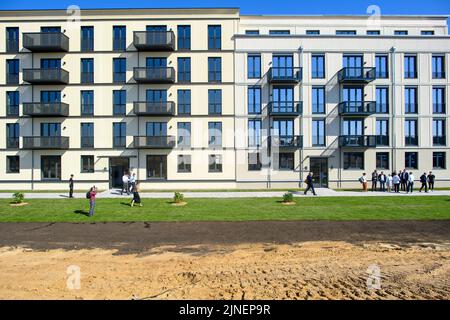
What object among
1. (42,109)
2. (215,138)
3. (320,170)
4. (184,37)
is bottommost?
(320,170)

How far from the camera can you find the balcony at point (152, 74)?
29.0 m

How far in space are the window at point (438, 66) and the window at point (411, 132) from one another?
18.3ft

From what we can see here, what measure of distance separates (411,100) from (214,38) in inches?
890

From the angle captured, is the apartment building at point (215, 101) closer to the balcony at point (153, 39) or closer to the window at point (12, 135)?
the window at point (12, 135)

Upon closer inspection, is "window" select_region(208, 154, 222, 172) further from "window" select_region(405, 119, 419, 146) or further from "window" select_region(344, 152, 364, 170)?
"window" select_region(405, 119, 419, 146)

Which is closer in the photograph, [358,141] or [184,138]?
[358,141]

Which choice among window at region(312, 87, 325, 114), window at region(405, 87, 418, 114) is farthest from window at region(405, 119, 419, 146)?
window at region(312, 87, 325, 114)

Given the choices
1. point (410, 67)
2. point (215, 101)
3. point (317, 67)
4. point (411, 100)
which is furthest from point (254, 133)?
point (410, 67)

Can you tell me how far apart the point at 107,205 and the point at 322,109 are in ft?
77.3

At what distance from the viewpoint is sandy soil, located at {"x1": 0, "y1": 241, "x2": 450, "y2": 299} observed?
623cm

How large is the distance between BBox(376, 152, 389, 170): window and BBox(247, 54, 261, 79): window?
15744mm

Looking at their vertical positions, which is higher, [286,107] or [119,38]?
[119,38]

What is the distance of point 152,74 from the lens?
29141 millimetres

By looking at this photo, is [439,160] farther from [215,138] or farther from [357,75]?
[215,138]
